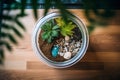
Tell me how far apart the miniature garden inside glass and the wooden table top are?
14 centimetres

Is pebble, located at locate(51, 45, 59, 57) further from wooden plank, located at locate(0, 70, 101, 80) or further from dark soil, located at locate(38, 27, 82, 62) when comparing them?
wooden plank, located at locate(0, 70, 101, 80)

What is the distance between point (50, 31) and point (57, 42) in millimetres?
98

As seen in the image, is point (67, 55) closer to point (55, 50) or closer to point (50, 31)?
point (55, 50)

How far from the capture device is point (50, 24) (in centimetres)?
180

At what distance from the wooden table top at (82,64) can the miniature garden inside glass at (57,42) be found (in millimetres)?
136

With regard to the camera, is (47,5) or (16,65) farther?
(16,65)

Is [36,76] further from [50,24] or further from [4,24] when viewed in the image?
[4,24]

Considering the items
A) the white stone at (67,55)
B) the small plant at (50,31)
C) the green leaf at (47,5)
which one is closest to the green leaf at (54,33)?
the small plant at (50,31)

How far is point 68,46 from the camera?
184 centimetres

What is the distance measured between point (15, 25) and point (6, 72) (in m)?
1.62

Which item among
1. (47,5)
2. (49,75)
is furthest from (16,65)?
(47,5)

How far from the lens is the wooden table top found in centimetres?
193

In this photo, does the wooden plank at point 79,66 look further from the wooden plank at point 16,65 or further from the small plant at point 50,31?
the small plant at point 50,31

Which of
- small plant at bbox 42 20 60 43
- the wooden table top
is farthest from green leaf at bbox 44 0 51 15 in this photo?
the wooden table top
